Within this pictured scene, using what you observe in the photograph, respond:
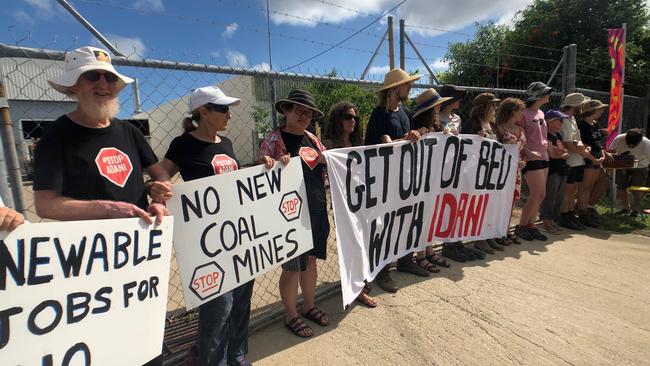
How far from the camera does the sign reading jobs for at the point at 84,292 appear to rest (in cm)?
125

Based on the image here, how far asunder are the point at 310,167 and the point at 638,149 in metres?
6.55

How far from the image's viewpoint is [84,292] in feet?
4.68

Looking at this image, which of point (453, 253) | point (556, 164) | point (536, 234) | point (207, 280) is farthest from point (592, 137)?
point (207, 280)

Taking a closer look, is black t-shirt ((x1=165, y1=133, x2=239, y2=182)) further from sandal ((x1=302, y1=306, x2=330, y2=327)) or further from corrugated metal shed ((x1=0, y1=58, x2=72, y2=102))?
sandal ((x1=302, y1=306, x2=330, y2=327))

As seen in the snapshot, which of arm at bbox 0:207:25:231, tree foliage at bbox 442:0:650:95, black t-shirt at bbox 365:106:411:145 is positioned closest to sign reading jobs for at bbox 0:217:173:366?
arm at bbox 0:207:25:231

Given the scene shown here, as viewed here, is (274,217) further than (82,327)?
Yes

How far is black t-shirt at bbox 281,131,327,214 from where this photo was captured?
2.56m

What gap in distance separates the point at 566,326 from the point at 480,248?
1631 mm

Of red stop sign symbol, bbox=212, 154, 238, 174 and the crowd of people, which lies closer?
the crowd of people

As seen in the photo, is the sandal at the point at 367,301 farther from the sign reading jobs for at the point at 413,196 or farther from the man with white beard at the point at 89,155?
the man with white beard at the point at 89,155

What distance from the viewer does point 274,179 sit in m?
2.37

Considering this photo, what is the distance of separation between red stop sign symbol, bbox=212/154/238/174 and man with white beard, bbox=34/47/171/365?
1.38 ft

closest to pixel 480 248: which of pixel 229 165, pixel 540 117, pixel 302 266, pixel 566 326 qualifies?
pixel 566 326

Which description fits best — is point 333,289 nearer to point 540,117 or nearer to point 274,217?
point 274,217
